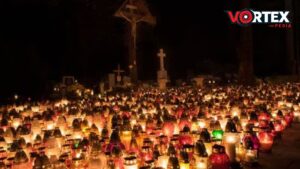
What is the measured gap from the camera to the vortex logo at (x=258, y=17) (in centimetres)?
1889

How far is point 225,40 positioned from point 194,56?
2436 millimetres

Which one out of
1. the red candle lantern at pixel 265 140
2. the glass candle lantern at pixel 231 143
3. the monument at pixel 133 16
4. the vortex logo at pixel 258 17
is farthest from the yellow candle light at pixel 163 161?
the vortex logo at pixel 258 17

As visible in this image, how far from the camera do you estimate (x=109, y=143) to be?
4.64m

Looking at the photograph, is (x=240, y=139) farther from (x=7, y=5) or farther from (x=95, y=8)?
(x=95, y=8)

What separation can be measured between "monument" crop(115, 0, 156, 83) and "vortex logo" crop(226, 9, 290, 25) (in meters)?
4.87

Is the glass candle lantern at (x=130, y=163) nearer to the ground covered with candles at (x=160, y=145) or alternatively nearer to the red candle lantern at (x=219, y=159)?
the ground covered with candles at (x=160, y=145)

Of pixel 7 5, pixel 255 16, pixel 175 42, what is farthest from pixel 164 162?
pixel 175 42

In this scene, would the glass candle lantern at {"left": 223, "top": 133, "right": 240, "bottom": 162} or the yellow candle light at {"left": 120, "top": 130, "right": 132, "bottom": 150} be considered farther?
the yellow candle light at {"left": 120, "top": 130, "right": 132, "bottom": 150}

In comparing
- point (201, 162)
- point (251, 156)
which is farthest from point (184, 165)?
point (251, 156)

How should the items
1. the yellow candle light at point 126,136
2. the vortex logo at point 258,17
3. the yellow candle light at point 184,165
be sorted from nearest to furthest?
the yellow candle light at point 184,165 < the yellow candle light at point 126,136 < the vortex logo at point 258,17

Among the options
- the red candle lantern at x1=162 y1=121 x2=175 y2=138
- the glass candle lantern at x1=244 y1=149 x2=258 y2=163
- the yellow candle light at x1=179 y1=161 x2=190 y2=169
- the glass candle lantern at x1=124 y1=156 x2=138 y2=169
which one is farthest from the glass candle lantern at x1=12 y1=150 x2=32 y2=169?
the glass candle lantern at x1=244 y1=149 x2=258 y2=163

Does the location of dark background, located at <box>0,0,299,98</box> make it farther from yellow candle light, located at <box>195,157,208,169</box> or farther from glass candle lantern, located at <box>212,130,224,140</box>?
yellow candle light, located at <box>195,157,208,169</box>

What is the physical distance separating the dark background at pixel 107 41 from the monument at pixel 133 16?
1.77m

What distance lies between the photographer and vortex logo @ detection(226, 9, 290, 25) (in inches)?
744
